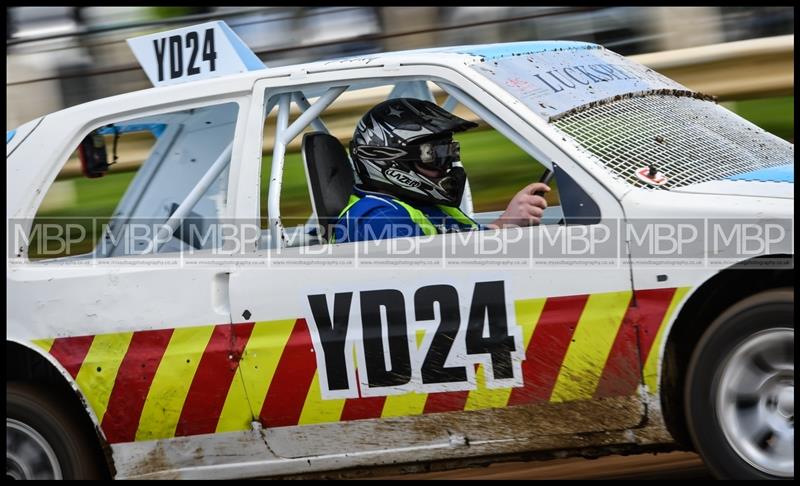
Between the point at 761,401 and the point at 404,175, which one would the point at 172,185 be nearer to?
the point at 404,175

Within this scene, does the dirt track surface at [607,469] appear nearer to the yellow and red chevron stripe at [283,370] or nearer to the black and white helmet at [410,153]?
the yellow and red chevron stripe at [283,370]

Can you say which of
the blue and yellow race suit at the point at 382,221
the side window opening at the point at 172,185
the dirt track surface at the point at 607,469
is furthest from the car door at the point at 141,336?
the dirt track surface at the point at 607,469

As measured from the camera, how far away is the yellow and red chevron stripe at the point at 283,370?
13.5 ft

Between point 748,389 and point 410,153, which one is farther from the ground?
point 410,153

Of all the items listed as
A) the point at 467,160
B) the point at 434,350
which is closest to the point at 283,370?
the point at 434,350

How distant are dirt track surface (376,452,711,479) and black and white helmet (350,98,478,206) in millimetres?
1160

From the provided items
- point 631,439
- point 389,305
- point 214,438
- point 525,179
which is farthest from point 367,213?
point 525,179

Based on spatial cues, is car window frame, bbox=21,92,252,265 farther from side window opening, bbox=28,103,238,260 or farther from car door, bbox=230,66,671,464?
side window opening, bbox=28,103,238,260

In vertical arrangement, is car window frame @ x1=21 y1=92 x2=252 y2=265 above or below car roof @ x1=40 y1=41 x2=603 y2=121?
below

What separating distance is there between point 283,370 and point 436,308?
59cm

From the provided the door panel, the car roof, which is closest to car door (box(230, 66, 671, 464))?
the door panel

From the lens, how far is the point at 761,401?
3963mm

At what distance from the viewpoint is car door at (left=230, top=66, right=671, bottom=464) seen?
4133 mm

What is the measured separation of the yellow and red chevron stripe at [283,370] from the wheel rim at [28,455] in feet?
0.94
